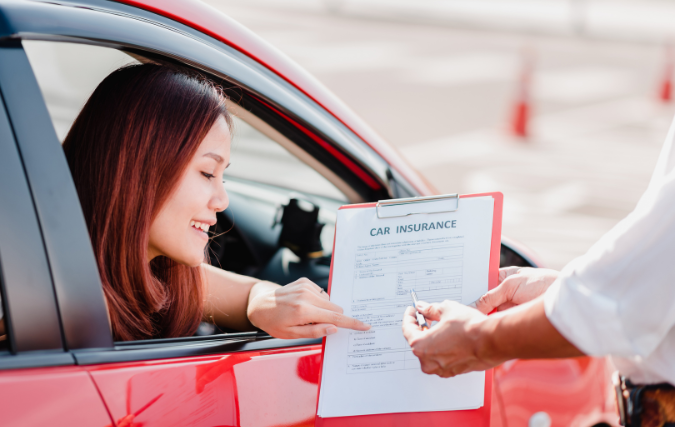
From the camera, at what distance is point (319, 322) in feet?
5.51

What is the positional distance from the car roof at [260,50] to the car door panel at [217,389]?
672 mm

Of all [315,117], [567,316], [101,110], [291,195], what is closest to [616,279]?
[567,316]

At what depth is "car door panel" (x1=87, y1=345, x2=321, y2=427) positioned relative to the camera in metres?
1.39

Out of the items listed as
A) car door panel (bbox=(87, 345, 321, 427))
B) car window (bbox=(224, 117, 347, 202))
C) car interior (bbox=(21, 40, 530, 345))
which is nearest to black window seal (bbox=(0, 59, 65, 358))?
car door panel (bbox=(87, 345, 321, 427))

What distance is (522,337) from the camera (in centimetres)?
139

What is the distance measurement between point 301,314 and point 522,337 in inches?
21.6

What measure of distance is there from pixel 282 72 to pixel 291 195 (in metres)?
0.98

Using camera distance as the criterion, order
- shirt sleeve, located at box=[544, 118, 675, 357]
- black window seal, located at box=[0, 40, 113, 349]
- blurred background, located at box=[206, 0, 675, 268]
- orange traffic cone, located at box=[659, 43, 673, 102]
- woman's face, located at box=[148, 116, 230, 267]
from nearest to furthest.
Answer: shirt sleeve, located at box=[544, 118, 675, 357], black window seal, located at box=[0, 40, 113, 349], woman's face, located at box=[148, 116, 230, 267], blurred background, located at box=[206, 0, 675, 268], orange traffic cone, located at box=[659, 43, 673, 102]

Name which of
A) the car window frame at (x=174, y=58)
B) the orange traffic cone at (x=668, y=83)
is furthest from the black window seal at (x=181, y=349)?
the orange traffic cone at (x=668, y=83)

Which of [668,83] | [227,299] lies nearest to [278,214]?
[227,299]

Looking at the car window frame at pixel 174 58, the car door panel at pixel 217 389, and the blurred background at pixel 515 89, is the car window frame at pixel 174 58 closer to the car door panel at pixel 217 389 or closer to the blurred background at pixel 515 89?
the car door panel at pixel 217 389

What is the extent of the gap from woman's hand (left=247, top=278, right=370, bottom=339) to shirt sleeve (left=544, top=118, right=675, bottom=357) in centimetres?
52

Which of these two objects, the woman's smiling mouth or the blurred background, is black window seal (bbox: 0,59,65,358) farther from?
the blurred background

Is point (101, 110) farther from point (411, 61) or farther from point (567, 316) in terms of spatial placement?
point (411, 61)
